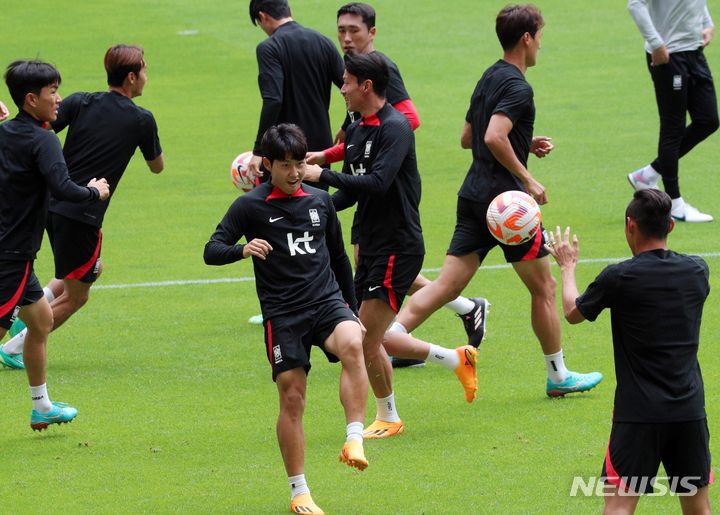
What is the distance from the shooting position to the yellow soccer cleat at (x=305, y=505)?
6.88 m

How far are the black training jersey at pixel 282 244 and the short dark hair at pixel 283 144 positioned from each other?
0.23 meters

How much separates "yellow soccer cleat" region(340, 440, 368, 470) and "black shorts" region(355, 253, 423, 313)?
165 cm

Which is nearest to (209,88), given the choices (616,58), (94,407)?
(616,58)

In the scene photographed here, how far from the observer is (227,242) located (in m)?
7.14

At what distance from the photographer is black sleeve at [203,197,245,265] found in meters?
7.01

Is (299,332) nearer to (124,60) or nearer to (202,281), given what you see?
(124,60)

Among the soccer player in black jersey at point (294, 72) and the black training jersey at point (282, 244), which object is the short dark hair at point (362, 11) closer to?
the soccer player in black jersey at point (294, 72)

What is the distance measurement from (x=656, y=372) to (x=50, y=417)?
410 centimetres

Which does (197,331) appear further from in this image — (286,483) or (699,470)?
(699,470)

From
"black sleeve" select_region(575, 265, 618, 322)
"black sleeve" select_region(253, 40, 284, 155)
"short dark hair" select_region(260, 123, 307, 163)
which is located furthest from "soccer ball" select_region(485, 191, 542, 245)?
"black sleeve" select_region(253, 40, 284, 155)

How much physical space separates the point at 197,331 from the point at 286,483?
144 inches

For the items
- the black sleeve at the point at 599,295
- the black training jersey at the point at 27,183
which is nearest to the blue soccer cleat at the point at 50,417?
the black training jersey at the point at 27,183

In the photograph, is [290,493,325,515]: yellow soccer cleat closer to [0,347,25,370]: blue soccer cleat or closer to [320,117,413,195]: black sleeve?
[320,117,413,195]: black sleeve

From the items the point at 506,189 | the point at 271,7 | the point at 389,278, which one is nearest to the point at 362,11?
the point at 271,7
